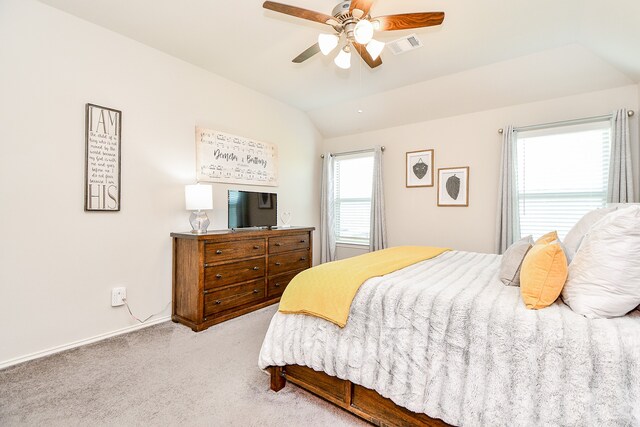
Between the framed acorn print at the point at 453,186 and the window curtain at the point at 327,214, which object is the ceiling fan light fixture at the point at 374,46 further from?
the window curtain at the point at 327,214

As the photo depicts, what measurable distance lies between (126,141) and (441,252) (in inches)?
121

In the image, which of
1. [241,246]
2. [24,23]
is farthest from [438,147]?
[24,23]

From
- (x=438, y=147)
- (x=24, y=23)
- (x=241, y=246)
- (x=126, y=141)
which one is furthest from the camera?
(x=438, y=147)

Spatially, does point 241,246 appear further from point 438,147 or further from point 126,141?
point 438,147

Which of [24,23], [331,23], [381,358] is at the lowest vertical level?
[381,358]

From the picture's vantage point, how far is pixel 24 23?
7.14 feet

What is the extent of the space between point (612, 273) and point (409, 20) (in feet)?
5.67

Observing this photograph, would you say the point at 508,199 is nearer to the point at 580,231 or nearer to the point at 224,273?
the point at 580,231

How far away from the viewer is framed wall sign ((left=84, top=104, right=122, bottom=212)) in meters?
2.46

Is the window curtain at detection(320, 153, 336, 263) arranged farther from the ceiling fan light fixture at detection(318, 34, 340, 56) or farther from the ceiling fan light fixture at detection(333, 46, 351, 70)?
the ceiling fan light fixture at detection(318, 34, 340, 56)

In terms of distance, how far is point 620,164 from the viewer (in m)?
2.80

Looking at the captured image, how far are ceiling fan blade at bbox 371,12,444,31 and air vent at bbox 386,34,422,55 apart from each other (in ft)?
2.53

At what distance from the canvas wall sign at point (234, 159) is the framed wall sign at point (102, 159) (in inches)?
30.9

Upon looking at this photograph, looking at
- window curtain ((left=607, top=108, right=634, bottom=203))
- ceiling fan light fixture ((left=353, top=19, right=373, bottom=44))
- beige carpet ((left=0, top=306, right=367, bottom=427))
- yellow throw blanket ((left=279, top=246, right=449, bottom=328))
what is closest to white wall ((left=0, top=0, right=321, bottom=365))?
beige carpet ((left=0, top=306, right=367, bottom=427))
